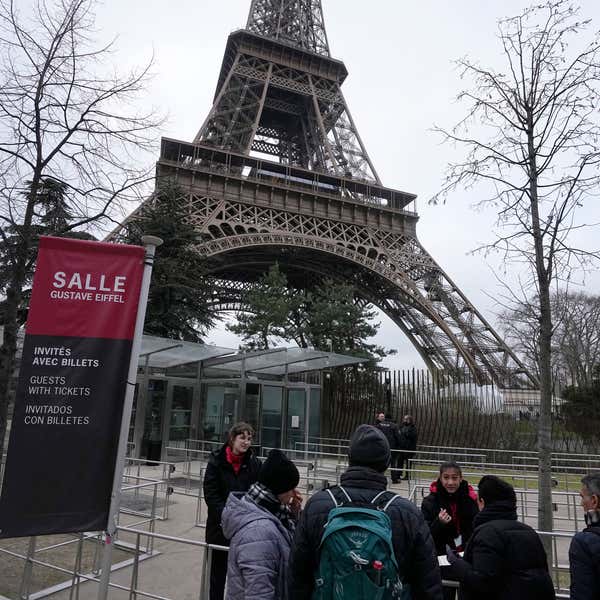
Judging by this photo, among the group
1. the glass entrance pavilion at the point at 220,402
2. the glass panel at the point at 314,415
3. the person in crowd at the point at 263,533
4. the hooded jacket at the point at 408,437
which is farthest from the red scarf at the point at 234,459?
the glass panel at the point at 314,415

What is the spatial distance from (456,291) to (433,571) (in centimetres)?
2620

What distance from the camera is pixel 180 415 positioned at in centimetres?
1470

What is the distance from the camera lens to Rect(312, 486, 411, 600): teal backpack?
1.84 meters

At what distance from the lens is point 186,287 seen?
18.1 metres

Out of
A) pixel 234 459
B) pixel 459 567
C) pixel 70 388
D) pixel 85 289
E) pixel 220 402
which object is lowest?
pixel 459 567

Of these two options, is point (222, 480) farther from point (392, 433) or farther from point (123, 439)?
point (392, 433)

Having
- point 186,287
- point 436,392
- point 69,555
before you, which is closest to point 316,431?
point 436,392

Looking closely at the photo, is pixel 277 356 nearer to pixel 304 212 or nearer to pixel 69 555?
pixel 69 555

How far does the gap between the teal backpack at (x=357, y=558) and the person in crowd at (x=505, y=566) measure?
776 mm

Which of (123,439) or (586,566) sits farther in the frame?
(123,439)

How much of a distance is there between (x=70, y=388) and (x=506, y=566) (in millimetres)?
2749

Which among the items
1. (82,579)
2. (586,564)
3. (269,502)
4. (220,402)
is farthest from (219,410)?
(586,564)

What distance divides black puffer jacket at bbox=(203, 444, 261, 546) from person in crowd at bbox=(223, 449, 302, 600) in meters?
1.31

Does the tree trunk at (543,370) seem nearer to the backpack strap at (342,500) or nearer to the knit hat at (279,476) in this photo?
the knit hat at (279,476)
